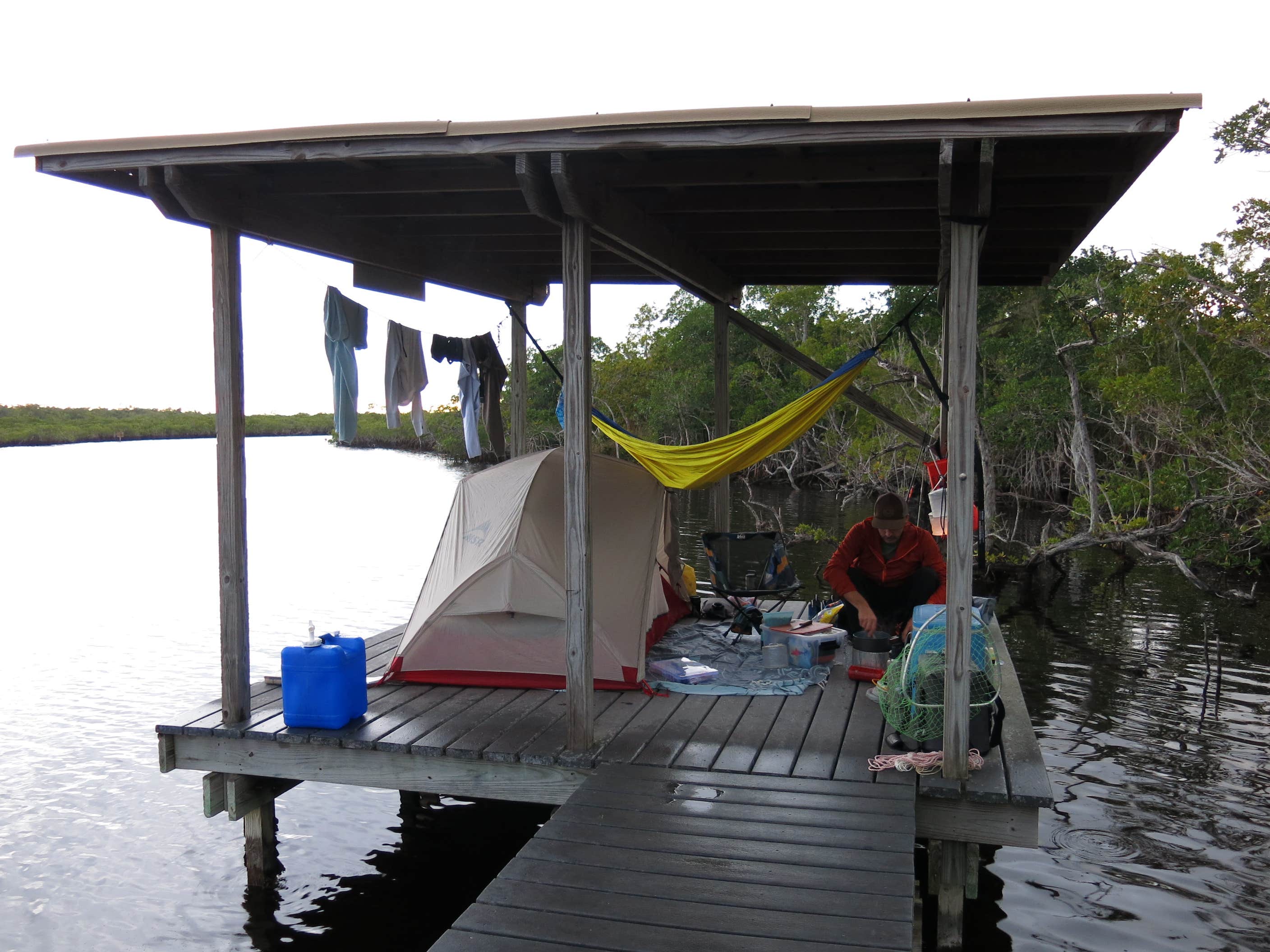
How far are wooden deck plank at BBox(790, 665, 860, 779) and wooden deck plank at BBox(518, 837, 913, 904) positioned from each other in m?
0.83

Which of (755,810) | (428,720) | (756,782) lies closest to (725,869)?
(755,810)

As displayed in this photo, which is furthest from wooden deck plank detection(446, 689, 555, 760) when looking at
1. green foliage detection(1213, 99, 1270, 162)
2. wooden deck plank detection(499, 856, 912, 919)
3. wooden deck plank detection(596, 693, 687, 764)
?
green foliage detection(1213, 99, 1270, 162)

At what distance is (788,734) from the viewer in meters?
4.43

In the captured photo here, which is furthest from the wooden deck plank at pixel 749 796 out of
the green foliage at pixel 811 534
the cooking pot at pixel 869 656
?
the green foliage at pixel 811 534

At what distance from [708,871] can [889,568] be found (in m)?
3.19

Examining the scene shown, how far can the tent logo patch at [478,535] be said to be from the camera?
554cm

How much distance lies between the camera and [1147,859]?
5203 millimetres

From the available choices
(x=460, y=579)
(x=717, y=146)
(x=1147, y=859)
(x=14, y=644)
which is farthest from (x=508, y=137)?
(x=14, y=644)

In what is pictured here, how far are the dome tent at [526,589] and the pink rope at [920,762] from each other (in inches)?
60.5

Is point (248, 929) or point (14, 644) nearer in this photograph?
point (248, 929)

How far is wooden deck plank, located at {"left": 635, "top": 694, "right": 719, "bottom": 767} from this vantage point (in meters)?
4.12

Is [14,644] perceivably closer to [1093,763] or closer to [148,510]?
[1093,763]

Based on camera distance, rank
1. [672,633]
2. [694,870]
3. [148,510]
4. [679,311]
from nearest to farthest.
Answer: [694,870], [672,633], [148,510], [679,311]

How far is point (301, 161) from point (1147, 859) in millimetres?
5388
